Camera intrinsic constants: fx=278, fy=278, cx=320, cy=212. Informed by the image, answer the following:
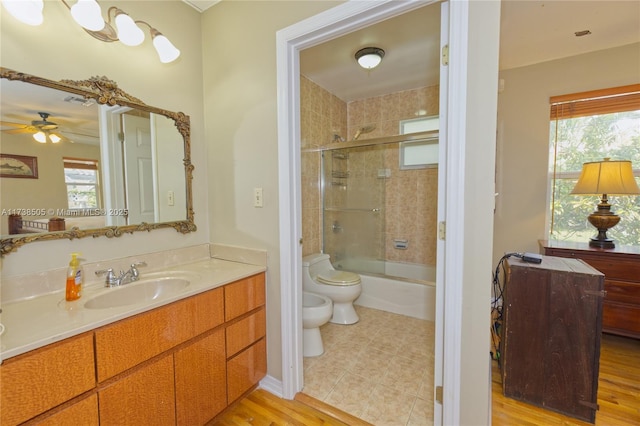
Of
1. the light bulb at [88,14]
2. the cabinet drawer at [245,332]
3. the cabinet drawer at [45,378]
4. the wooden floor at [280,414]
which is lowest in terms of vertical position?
the wooden floor at [280,414]

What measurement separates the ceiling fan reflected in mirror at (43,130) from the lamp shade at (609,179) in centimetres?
345

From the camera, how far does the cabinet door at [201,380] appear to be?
1273 millimetres

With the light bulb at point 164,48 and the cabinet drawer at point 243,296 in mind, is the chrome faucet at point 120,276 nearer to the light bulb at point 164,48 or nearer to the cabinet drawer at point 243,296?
the cabinet drawer at point 243,296

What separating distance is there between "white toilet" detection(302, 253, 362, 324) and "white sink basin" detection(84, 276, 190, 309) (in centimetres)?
124

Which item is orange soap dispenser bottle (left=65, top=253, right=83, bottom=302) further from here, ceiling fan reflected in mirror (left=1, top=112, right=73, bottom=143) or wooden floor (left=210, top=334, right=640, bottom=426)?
wooden floor (left=210, top=334, right=640, bottom=426)

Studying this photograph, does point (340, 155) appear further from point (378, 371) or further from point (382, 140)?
point (378, 371)

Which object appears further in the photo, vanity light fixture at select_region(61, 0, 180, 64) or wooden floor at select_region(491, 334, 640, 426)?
wooden floor at select_region(491, 334, 640, 426)

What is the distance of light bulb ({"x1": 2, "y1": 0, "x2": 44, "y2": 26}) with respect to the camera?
3.68 feet

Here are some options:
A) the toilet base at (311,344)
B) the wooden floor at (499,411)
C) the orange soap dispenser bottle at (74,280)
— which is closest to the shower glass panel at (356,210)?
the toilet base at (311,344)

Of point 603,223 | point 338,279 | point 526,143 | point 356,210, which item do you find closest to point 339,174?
point 356,210

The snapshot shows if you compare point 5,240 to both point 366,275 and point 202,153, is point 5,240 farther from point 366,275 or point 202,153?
point 366,275

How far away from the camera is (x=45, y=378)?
89 centimetres

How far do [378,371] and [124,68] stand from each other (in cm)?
240

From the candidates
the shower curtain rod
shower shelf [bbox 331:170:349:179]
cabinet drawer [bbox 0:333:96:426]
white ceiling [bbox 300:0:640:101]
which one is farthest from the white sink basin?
shower shelf [bbox 331:170:349:179]
